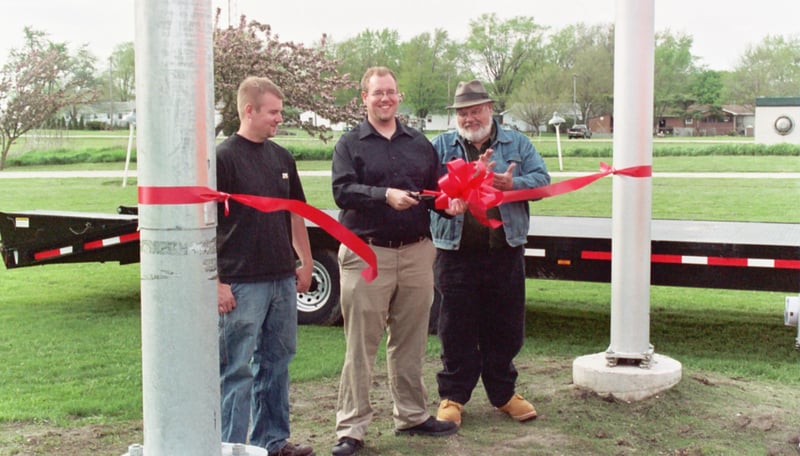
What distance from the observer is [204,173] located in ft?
9.21

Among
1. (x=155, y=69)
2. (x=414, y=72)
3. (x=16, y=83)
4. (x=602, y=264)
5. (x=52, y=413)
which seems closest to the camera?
(x=155, y=69)

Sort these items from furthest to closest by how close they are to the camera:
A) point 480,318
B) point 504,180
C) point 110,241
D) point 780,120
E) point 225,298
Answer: point 110,241, point 780,120, point 480,318, point 504,180, point 225,298

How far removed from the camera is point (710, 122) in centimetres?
2180

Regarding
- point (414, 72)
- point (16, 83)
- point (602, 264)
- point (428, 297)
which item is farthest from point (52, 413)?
point (414, 72)

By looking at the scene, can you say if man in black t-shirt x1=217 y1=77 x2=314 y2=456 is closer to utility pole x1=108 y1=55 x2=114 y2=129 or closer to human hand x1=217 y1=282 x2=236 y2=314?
human hand x1=217 y1=282 x2=236 y2=314

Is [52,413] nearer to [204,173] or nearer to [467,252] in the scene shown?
[467,252]

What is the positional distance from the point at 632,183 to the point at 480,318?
122 cm

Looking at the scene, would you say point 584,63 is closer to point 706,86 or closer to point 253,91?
point 706,86

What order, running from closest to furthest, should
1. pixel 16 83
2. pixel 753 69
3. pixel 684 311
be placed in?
pixel 684 311 < pixel 16 83 < pixel 753 69

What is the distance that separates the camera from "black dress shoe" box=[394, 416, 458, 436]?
16.4 ft

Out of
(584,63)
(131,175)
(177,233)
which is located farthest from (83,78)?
(177,233)

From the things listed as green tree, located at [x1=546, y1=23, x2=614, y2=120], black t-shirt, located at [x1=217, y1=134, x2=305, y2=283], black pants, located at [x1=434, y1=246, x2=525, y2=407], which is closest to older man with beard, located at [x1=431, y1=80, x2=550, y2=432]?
black pants, located at [x1=434, y1=246, x2=525, y2=407]

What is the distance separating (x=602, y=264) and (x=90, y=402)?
380 centimetres

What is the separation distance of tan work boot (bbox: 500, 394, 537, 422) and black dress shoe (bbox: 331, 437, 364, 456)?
1017 mm
